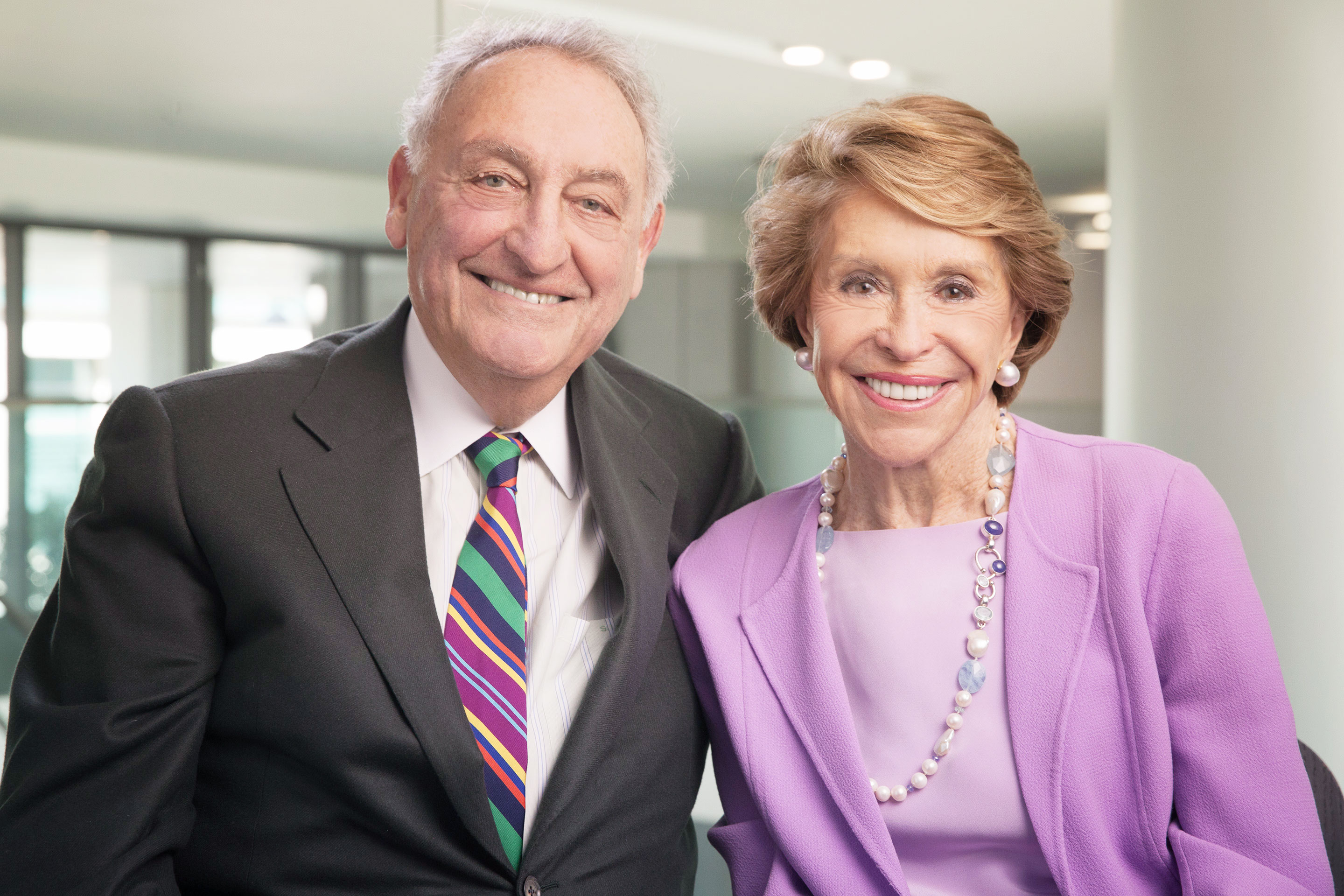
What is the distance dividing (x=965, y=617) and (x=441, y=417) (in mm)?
814

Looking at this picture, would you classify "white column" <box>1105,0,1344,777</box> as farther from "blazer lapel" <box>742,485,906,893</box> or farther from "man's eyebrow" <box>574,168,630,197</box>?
"man's eyebrow" <box>574,168,630,197</box>

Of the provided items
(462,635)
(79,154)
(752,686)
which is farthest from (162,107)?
(752,686)

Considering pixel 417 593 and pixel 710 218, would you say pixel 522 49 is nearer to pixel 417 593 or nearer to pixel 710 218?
pixel 417 593

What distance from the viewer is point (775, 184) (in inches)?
66.0

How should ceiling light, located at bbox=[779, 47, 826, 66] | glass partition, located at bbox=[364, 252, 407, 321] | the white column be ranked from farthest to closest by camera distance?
ceiling light, located at bbox=[779, 47, 826, 66] < glass partition, located at bbox=[364, 252, 407, 321] < the white column

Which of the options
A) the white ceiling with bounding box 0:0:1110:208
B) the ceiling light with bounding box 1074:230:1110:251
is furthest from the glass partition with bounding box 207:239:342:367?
the ceiling light with bounding box 1074:230:1110:251

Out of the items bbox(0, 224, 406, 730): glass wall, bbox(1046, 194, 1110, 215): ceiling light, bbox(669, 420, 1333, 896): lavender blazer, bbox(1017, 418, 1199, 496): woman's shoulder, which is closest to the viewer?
bbox(669, 420, 1333, 896): lavender blazer

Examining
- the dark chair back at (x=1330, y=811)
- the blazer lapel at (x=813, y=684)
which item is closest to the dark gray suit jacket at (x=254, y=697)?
the blazer lapel at (x=813, y=684)

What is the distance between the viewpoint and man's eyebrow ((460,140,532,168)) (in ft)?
5.16

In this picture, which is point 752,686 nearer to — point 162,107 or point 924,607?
point 924,607

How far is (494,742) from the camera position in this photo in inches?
59.4

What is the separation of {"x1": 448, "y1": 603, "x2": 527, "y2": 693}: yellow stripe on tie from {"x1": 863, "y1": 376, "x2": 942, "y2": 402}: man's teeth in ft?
2.11

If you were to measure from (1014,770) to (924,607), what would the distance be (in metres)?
0.25

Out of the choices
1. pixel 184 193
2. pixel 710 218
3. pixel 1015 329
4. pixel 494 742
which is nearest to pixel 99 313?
pixel 184 193
